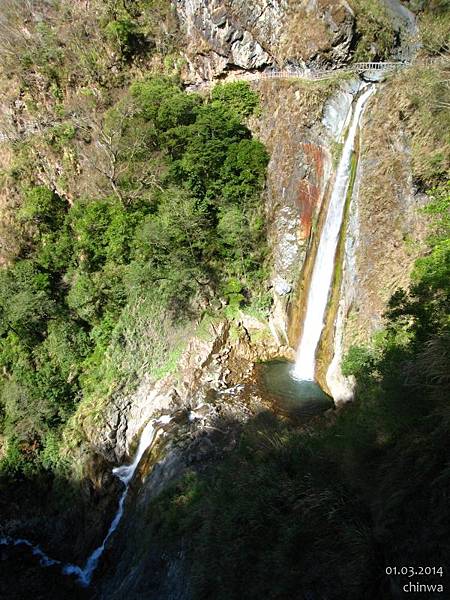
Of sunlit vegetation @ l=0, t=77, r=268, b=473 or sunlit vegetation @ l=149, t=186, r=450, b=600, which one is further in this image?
sunlit vegetation @ l=0, t=77, r=268, b=473

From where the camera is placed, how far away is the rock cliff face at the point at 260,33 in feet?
51.6

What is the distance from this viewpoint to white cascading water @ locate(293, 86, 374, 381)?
1314 cm

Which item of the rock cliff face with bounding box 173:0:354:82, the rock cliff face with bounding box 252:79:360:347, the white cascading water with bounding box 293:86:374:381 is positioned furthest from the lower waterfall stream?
the rock cliff face with bounding box 173:0:354:82

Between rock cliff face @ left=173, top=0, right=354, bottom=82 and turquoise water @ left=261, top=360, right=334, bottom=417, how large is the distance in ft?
47.0

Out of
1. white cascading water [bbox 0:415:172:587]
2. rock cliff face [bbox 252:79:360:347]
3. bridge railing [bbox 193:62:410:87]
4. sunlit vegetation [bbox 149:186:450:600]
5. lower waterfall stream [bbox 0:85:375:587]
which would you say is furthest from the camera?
bridge railing [bbox 193:62:410:87]

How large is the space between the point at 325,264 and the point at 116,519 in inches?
451

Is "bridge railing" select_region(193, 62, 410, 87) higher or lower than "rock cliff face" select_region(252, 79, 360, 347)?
higher

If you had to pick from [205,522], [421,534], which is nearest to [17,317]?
[205,522]

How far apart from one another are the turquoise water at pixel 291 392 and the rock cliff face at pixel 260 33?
14321 millimetres

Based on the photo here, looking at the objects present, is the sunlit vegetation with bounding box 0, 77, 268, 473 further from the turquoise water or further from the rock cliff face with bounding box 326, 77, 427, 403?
the rock cliff face with bounding box 326, 77, 427, 403

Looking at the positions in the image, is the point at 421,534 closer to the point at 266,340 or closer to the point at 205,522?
the point at 205,522

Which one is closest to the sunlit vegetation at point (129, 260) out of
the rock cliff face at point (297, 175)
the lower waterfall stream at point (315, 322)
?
the rock cliff face at point (297, 175)

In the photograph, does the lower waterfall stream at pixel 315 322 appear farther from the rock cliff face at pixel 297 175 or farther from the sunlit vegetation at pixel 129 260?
the sunlit vegetation at pixel 129 260

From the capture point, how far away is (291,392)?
1275cm
